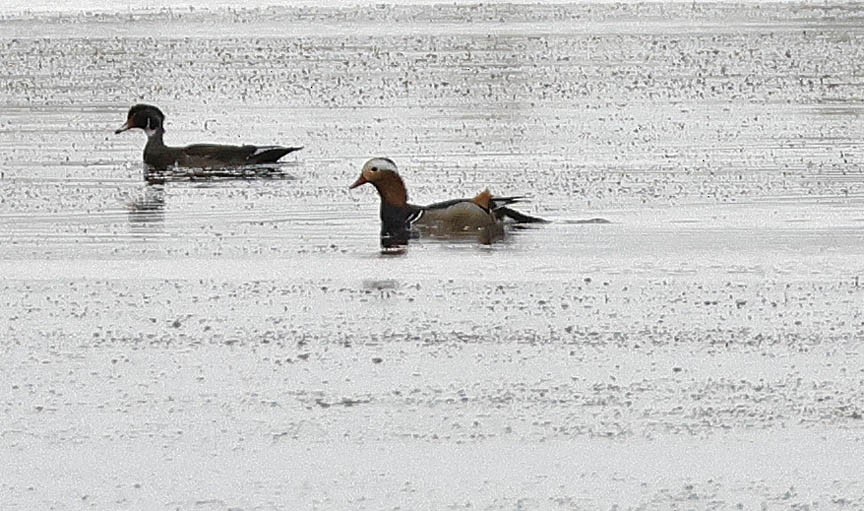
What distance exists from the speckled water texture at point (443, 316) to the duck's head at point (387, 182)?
1.38ft

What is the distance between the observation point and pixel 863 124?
24.5 meters

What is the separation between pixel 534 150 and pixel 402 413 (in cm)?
1321

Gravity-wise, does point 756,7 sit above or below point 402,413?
above

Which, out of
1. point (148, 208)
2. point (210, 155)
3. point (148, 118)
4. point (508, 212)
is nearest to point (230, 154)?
point (210, 155)

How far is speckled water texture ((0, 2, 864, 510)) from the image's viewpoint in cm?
835

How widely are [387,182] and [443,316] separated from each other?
4.10 metres

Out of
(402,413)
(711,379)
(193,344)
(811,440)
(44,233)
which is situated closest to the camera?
(811,440)

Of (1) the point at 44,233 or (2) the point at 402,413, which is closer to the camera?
(2) the point at 402,413

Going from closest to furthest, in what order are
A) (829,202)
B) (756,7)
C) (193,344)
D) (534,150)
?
(193,344)
(829,202)
(534,150)
(756,7)

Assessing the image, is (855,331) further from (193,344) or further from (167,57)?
(167,57)

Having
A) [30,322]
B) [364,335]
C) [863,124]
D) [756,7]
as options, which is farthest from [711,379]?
[756,7]

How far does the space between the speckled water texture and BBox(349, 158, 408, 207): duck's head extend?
421 mm

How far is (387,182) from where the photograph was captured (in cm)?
1594

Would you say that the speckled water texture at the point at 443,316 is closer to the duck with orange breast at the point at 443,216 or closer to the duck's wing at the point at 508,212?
the duck's wing at the point at 508,212
